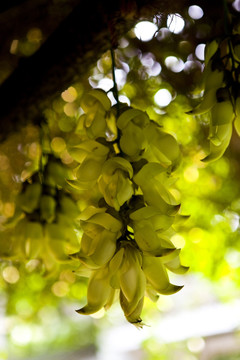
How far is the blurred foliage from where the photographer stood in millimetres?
528

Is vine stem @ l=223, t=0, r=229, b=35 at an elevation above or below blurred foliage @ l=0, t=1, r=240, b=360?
above

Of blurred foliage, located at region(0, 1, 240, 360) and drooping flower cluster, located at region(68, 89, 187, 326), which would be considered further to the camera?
blurred foliage, located at region(0, 1, 240, 360)

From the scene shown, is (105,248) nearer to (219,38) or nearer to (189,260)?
(219,38)

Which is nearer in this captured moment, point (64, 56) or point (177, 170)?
point (177, 170)

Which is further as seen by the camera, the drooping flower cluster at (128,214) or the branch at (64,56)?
the branch at (64,56)

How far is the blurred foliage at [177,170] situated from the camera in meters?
0.53

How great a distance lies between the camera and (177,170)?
36 centimetres

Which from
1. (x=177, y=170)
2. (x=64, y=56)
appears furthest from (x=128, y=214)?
(x=64, y=56)

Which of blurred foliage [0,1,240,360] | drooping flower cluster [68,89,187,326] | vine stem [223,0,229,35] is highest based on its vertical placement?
vine stem [223,0,229,35]

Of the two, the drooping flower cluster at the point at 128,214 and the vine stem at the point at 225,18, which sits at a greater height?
the vine stem at the point at 225,18

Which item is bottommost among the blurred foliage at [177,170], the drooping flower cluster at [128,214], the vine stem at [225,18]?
the blurred foliage at [177,170]

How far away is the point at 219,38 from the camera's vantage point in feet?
1.16

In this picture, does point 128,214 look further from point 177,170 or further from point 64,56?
point 64,56

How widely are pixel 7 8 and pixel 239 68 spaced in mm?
267
